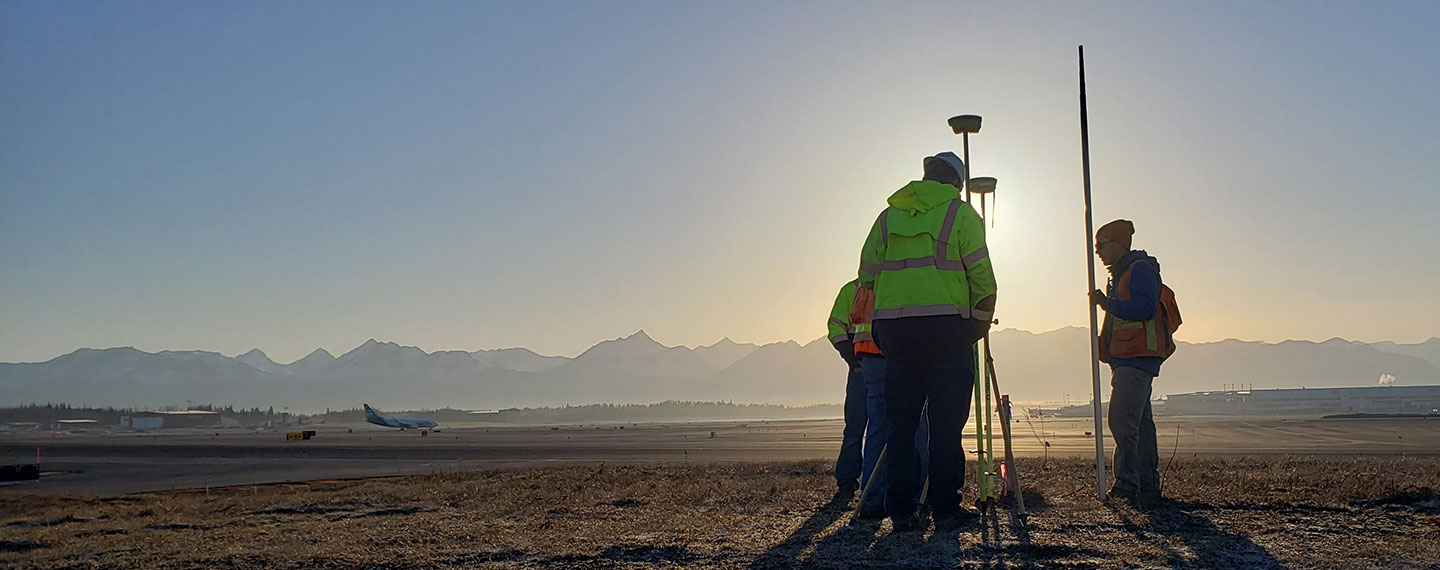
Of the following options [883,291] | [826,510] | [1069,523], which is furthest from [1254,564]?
[826,510]

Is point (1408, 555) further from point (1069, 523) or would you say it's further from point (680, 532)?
point (680, 532)

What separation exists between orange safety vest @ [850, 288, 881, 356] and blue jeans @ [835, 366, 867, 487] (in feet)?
3.30

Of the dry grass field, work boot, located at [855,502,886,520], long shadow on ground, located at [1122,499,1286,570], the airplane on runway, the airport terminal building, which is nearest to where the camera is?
long shadow on ground, located at [1122,499,1286,570]

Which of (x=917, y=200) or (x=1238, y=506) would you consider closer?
(x=917, y=200)

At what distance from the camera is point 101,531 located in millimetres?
6500

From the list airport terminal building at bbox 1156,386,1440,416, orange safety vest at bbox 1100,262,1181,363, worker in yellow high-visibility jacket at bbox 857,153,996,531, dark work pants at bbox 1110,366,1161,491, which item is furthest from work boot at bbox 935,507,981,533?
airport terminal building at bbox 1156,386,1440,416

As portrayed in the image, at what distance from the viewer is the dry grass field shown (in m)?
4.13

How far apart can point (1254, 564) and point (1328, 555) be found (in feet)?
1.30

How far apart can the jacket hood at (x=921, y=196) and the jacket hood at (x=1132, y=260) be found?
79.6 inches

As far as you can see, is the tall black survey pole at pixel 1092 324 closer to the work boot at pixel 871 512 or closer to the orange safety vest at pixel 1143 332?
the orange safety vest at pixel 1143 332

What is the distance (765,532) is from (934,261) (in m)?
1.64

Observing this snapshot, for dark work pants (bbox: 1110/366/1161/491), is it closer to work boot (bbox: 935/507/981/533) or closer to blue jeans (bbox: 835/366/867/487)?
work boot (bbox: 935/507/981/533)

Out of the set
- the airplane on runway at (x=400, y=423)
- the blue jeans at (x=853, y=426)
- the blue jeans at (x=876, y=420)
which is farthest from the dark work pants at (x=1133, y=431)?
the airplane on runway at (x=400, y=423)

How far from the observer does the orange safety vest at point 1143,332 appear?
6.35 m
